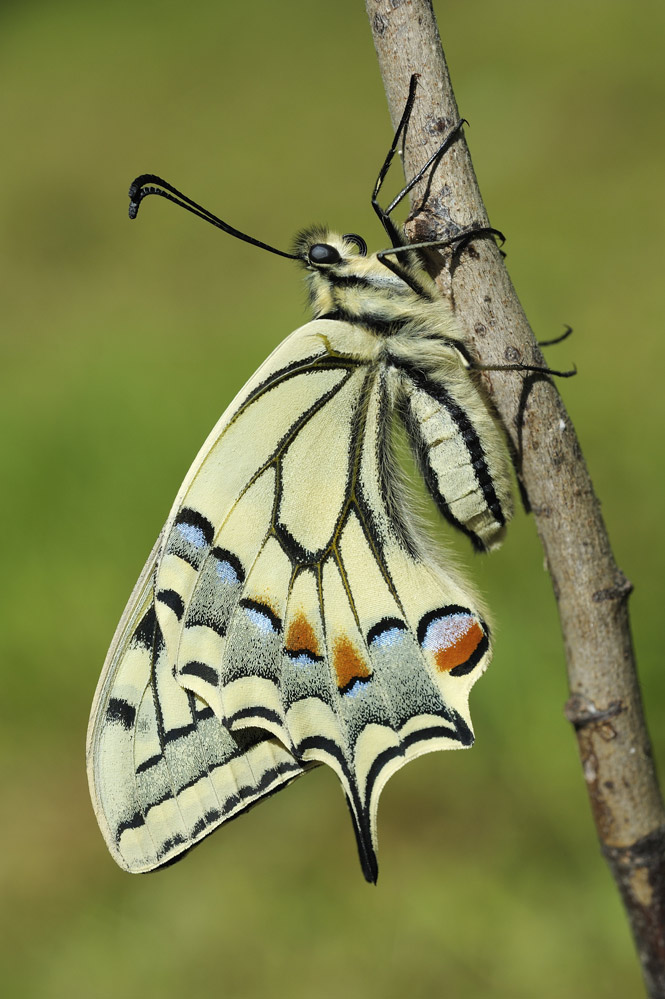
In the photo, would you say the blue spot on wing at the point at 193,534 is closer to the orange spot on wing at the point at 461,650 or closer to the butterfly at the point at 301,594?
the butterfly at the point at 301,594

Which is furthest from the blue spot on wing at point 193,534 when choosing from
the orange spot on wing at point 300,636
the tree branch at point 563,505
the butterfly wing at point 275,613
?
the tree branch at point 563,505

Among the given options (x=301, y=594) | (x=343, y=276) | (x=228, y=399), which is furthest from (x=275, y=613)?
(x=228, y=399)

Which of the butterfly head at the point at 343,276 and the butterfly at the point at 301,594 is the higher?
the butterfly head at the point at 343,276

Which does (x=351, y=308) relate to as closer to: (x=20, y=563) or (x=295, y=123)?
(x=20, y=563)

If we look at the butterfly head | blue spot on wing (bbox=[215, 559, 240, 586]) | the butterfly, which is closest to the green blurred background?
the butterfly

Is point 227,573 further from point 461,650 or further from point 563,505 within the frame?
point 563,505

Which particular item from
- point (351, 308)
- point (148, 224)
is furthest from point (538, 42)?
point (351, 308)

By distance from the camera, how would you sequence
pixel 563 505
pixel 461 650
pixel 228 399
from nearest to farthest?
pixel 563 505
pixel 461 650
pixel 228 399
